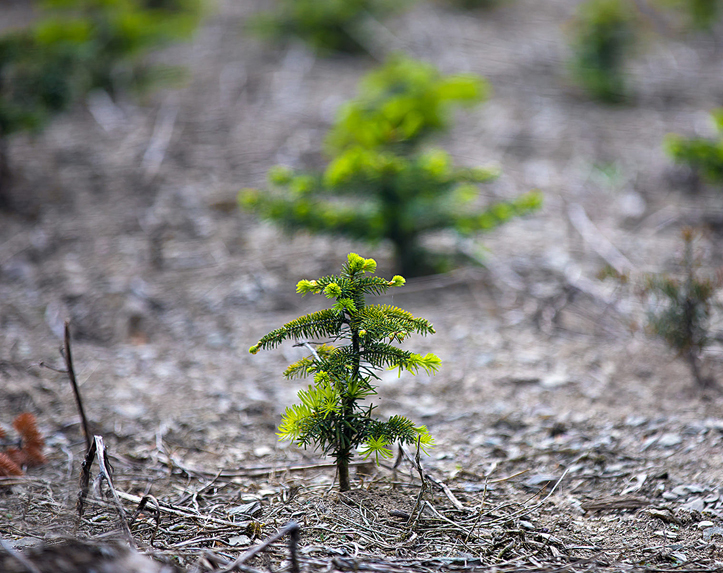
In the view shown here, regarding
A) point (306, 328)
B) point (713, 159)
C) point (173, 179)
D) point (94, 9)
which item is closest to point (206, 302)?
point (173, 179)

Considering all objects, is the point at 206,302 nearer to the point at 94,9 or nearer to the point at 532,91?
the point at 94,9

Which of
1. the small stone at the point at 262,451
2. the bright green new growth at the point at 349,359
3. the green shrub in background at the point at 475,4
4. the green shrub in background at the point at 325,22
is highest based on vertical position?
the green shrub in background at the point at 475,4

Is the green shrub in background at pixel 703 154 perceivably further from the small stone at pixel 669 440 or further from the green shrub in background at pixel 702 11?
the green shrub in background at pixel 702 11

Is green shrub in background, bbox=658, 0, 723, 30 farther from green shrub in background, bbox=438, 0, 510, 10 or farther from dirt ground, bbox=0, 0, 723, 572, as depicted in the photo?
green shrub in background, bbox=438, 0, 510, 10

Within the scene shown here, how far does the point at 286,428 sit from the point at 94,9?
21.5ft

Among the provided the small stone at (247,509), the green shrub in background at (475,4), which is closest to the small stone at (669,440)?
the small stone at (247,509)

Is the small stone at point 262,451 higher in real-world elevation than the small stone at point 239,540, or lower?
lower

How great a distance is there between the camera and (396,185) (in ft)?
11.6

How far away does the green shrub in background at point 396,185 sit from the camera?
343cm

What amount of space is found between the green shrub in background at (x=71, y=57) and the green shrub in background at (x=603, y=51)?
4.58 metres

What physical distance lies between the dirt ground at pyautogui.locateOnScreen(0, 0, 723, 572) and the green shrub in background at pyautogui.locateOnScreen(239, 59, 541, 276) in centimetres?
51

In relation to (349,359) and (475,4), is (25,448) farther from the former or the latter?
(475,4)

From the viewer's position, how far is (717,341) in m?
3.36

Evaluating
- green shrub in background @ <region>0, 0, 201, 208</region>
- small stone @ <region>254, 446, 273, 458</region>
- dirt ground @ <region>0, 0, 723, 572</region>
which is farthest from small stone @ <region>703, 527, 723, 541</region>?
green shrub in background @ <region>0, 0, 201, 208</region>
